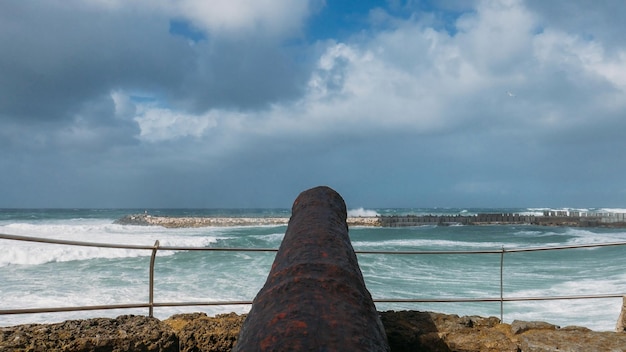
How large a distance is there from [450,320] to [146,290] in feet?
35.5

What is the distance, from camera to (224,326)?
3545mm

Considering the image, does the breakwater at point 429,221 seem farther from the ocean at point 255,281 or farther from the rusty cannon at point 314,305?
the rusty cannon at point 314,305

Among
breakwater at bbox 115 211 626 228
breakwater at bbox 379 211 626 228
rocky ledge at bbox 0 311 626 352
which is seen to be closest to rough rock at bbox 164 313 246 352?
rocky ledge at bbox 0 311 626 352

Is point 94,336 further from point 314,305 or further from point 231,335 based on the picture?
point 314,305

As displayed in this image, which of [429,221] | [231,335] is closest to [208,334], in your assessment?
[231,335]

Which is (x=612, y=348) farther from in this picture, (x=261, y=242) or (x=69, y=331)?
(x=261, y=242)

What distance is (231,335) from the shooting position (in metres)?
3.44

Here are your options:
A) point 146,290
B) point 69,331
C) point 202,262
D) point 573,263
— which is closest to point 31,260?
point 202,262

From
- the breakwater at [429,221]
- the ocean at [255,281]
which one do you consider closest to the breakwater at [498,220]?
the breakwater at [429,221]

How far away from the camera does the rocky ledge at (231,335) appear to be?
3.06 metres

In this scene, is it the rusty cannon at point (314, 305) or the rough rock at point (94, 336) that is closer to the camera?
the rusty cannon at point (314, 305)

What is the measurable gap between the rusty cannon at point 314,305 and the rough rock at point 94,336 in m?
1.46

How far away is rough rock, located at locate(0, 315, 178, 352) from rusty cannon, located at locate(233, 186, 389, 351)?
1.46m

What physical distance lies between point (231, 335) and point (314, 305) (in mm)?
1985
